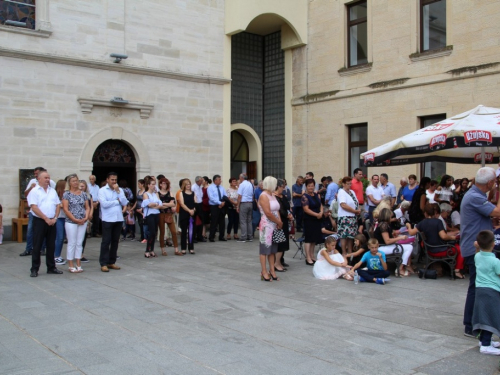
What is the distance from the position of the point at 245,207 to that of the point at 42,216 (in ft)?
21.7

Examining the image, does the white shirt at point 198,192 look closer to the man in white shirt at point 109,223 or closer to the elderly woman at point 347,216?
the man in white shirt at point 109,223

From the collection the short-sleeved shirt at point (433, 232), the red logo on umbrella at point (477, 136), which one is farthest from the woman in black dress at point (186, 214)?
the red logo on umbrella at point (477, 136)

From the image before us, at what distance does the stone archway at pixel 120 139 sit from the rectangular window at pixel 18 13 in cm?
344

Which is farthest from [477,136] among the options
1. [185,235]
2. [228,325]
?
[185,235]

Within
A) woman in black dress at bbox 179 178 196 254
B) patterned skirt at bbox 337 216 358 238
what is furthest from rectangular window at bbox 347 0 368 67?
patterned skirt at bbox 337 216 358 238

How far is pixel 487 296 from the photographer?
5.27m

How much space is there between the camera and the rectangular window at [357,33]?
57.4ft

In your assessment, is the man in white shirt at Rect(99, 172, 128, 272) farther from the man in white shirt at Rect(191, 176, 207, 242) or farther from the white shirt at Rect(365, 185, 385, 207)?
the white shirt at Rect(365, 185, 385, 207)

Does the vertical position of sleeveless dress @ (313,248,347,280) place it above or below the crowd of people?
below

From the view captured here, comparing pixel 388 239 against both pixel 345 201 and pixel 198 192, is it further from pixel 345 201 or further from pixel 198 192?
pixel 198 192

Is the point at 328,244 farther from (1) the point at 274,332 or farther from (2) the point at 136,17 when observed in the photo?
(2) the point at 136,17

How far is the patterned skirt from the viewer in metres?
10.2

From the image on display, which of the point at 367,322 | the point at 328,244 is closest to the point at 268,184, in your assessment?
the point at 328,244

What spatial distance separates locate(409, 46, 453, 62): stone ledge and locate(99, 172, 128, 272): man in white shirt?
10032 mm
